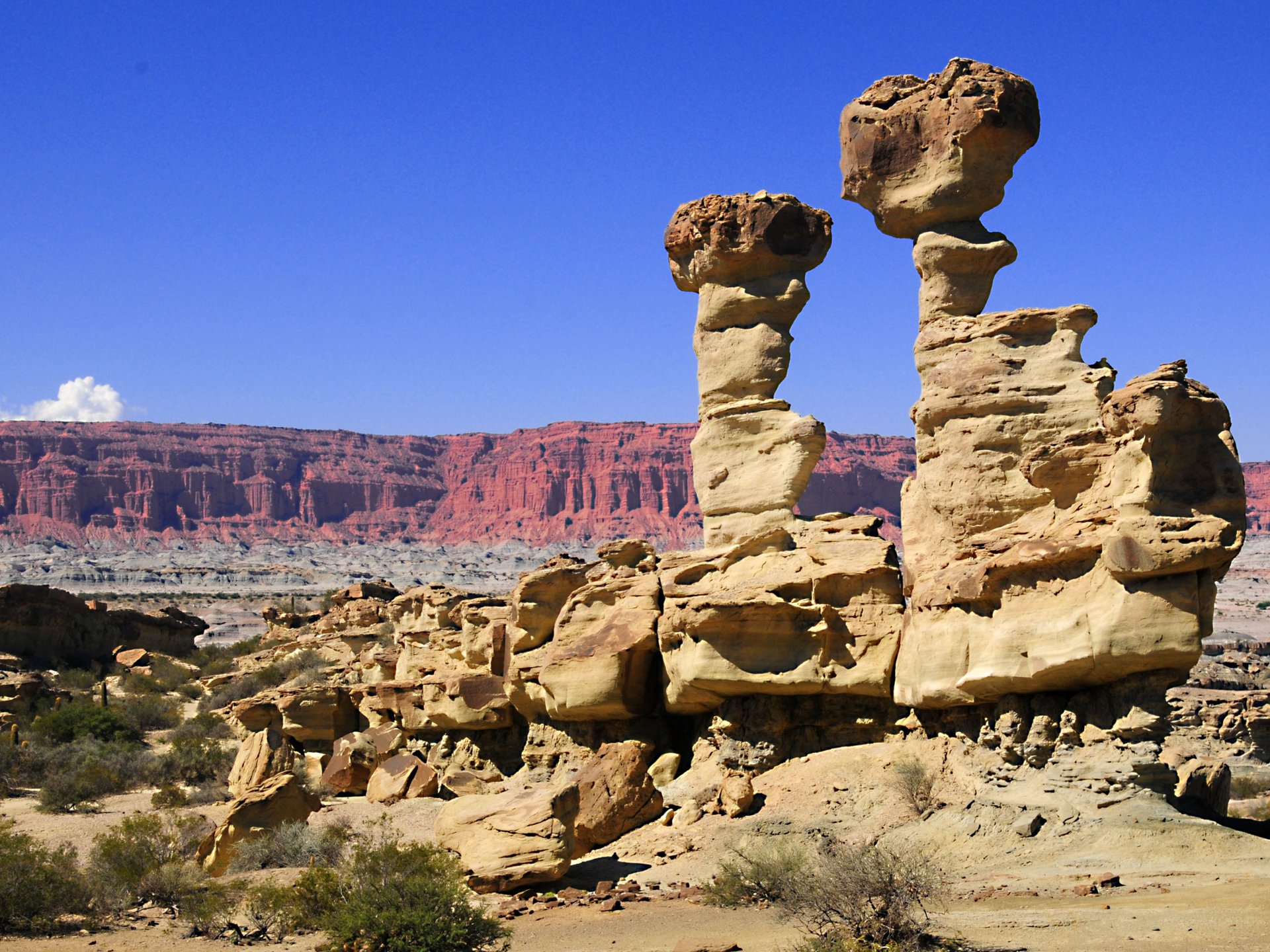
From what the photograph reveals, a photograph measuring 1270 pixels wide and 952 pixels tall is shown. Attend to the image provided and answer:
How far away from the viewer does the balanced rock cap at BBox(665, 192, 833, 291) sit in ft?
59.1

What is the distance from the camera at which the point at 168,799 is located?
20.5 m

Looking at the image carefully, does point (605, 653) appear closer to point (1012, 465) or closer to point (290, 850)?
point (290, 850)

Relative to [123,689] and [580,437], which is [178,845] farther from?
[580,437]

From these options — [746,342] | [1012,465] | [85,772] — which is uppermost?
[746,342]

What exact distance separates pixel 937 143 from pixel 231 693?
22.6 m

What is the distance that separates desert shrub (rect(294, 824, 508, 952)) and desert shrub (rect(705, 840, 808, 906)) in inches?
80.6

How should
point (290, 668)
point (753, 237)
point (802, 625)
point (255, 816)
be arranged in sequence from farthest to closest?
point (290, 668)
point (753, 237)
point (255, 816)
point (802, 625)

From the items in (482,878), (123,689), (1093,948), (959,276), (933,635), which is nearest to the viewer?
(1093,948)

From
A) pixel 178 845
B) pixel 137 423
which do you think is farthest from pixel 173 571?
pixel 178 845

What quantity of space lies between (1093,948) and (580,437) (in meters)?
157

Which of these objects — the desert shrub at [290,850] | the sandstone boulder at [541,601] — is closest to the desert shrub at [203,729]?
the sandstone boulder at [541,601]

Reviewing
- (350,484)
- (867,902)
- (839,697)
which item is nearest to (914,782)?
(839,697)

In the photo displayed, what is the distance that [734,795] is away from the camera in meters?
14.7

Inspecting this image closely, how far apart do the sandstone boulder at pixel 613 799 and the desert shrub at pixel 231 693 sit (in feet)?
56.3
